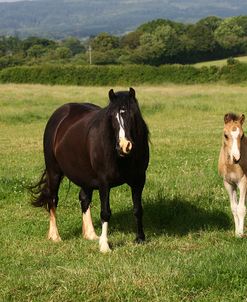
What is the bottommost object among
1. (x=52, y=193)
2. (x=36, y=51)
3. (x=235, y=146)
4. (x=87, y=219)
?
(x=36, y=51)

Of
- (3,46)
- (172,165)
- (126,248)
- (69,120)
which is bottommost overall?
(3,46)

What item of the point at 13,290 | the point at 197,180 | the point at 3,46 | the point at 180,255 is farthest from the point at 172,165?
the point at 3,46

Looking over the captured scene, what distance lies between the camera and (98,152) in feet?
23.7

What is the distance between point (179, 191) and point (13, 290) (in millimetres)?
5012

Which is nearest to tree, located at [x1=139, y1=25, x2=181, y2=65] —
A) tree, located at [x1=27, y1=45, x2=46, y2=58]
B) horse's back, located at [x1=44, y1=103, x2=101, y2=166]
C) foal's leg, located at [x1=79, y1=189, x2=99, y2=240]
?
tree, located at [x1=27, y1=45, x2=46, y2=58]

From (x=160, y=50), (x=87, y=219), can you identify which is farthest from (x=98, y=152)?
(x=160, y=50)

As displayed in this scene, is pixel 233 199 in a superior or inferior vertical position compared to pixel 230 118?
inferior

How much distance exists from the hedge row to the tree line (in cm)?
2203

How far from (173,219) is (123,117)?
2887 mm

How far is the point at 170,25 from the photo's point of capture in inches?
4599

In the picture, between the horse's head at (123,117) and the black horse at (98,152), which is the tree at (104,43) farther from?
the horse's head at (123,117)

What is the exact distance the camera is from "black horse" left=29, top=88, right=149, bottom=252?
6.62 meters

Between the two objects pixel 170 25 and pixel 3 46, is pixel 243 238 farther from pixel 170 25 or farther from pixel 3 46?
pixel 3 46

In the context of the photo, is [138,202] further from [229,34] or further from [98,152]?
[229,34]
